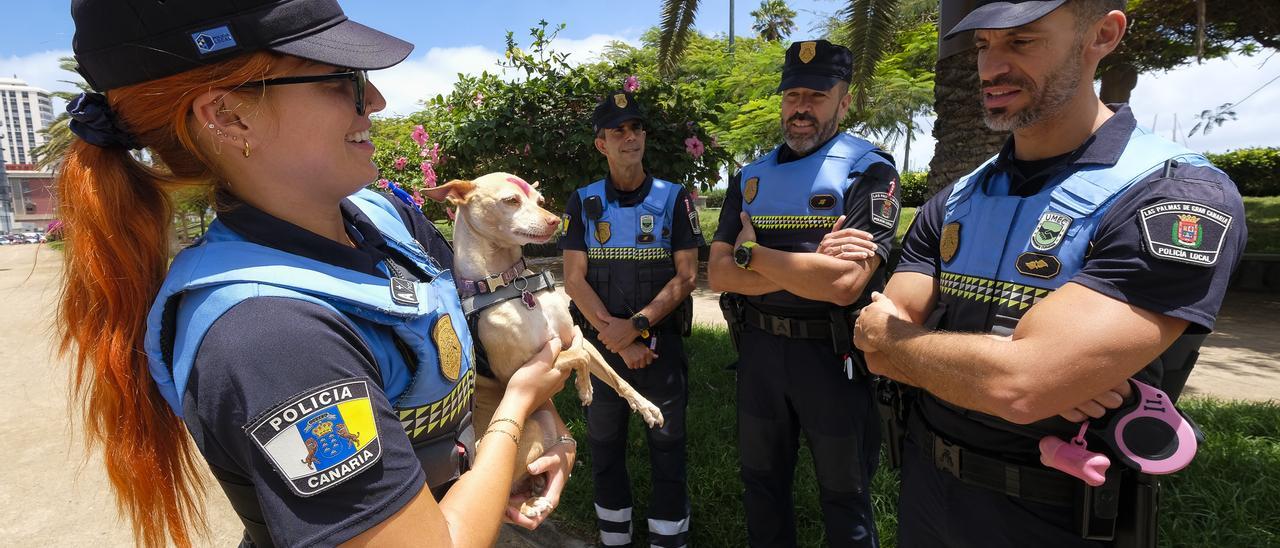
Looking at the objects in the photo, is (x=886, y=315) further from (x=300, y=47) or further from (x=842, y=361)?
(x=300, y=47)

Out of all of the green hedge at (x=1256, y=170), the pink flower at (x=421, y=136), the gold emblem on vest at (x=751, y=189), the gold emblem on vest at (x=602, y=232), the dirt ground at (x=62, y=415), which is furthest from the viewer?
the green hedge at (x=1256, y=170)

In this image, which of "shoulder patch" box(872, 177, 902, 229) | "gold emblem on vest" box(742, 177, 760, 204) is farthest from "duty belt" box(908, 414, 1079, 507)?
"gold emblem on vest" box(742, 177, 760, 204)

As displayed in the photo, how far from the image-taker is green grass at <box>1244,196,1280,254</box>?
11.9 meters

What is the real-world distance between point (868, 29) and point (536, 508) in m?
4.65

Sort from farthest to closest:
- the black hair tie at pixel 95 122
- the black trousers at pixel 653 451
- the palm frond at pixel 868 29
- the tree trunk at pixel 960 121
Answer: the palm frond at pixel 868 29, the tree trunk at pixel 960 121, the black trousers at pixel 653 451, the black hair tie at pixel 95 122

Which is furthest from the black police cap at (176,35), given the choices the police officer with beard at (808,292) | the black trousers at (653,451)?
the black trousers at (653,451)

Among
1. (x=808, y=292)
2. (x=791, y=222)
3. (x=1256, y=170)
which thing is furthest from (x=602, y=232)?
(x=1256, y=170)

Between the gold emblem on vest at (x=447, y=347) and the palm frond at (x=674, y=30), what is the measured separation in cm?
490

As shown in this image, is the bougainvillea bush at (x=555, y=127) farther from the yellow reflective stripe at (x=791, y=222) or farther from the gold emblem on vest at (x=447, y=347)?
the gold emblem on vest at (x=447, y=347)

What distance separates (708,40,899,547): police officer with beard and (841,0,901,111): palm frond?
184 cm

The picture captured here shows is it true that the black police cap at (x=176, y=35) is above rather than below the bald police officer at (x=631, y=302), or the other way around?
above

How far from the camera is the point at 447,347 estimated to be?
1.34 meters

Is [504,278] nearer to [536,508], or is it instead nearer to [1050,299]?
[536,508]

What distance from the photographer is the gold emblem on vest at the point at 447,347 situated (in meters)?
1.32
